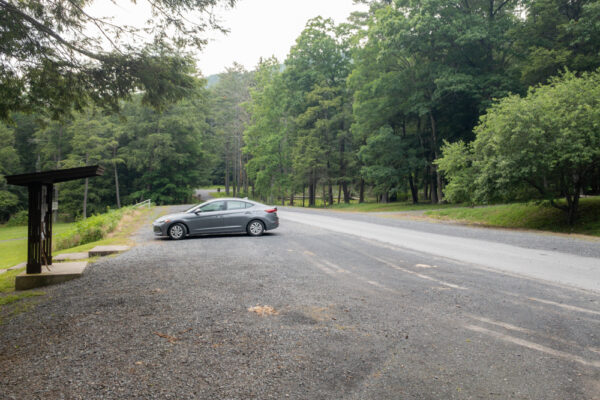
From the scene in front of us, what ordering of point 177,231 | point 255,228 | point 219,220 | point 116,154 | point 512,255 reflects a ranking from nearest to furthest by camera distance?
point 512,255 → point 177,231 → point 219,220 → point 255,228 → point 116,154

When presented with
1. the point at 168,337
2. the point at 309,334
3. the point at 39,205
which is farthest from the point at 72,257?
the point at 309,334

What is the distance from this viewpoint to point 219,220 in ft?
41.7

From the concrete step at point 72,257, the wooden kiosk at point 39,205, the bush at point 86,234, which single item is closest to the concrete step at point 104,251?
the concrete step at point 72,257

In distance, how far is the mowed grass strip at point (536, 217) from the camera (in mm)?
15609

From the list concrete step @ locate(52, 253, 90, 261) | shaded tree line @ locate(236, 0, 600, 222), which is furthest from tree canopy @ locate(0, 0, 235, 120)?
shaded tree line @ locate(236, 0, 600, 222)

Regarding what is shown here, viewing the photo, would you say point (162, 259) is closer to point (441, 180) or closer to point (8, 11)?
point (8, 11)

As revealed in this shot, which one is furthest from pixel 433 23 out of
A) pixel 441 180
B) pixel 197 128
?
pixel 197 128

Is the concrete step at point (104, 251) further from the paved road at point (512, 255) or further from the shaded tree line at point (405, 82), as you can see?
the shaded tree line at point (405, 82)

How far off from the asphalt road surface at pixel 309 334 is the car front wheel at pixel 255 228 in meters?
5.21

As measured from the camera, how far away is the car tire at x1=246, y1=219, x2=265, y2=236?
42.8 ft

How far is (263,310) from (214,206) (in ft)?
28.3

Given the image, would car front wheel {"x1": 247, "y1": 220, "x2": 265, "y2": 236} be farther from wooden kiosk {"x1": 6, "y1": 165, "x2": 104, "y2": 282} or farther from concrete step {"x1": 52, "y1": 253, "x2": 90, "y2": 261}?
wooden kiosk {"x1": 6, "y1": 165, "x2": 104, "y2": 282}

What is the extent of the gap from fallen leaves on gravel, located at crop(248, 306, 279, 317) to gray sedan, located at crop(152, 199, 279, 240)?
8175mm

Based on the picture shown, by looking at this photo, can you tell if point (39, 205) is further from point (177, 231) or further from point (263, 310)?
point (177, 231)
